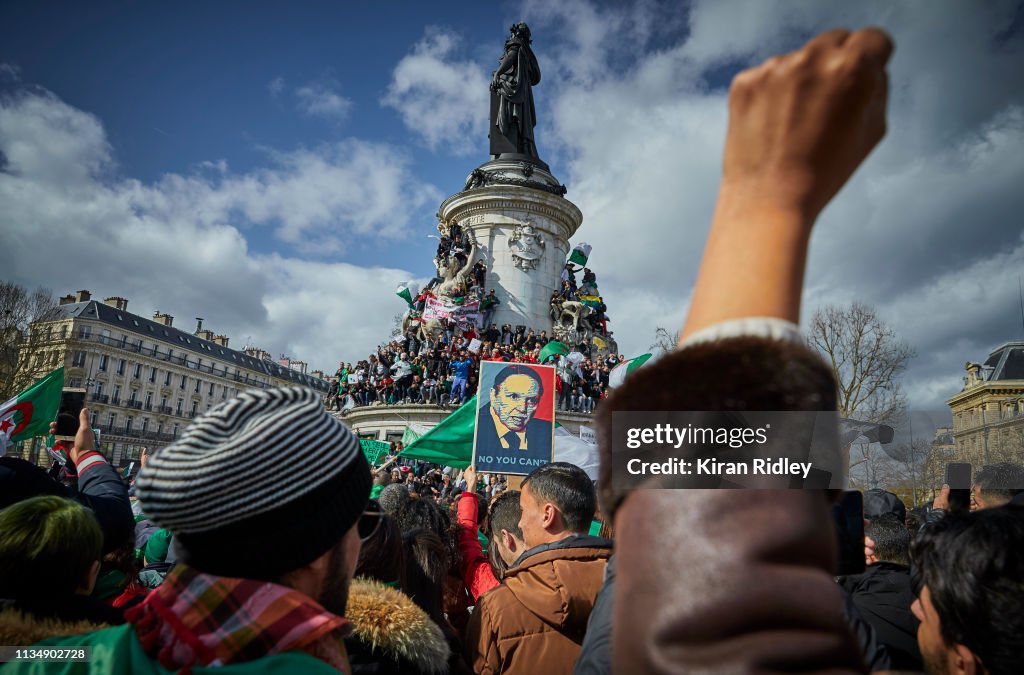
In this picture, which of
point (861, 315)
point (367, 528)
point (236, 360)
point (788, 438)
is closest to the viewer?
point (788, 438)

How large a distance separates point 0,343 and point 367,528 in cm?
2699

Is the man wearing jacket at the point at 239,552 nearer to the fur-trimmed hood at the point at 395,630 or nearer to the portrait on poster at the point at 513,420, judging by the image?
the fur-trimmed hood at the point at 395,630

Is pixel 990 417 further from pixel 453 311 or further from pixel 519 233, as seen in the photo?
pixel 453 311

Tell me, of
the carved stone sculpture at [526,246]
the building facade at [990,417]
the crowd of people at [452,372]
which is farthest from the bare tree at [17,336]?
the building facade at [990,417]

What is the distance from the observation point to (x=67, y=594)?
78.7 inches

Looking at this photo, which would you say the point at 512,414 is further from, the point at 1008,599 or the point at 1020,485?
the point at 1008,599

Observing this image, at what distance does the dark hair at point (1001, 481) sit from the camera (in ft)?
14.4

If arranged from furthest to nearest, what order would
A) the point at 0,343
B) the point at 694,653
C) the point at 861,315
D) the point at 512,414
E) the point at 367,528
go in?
the point at 0,343, the point at 861,315, the point at 512,414, the point at 367,528, the point at 694,653

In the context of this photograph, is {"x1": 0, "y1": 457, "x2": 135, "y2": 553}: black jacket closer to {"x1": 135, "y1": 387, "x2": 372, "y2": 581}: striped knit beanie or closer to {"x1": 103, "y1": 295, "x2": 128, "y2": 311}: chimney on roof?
{"x1": 135, "y1": 387, "x2": 372, "y2": 581}: striped knit beanie

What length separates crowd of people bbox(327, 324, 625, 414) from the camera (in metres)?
19.8

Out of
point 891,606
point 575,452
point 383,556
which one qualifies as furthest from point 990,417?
point 383,556

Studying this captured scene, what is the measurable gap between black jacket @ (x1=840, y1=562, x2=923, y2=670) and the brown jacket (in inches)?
43.6

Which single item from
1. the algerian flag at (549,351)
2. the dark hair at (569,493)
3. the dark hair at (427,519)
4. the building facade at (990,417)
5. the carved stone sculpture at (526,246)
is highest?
the carved stone sculpture at (526,246)

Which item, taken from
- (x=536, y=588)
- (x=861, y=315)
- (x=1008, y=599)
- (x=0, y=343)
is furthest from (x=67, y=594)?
(x=0, y=343)
